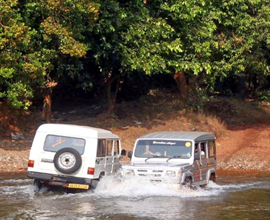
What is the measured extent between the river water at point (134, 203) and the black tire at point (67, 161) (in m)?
0.72

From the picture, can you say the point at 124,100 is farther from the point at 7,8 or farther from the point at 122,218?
the point at 122,218

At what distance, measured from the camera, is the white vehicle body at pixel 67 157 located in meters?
15.2

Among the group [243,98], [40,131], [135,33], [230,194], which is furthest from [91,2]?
[243,98]

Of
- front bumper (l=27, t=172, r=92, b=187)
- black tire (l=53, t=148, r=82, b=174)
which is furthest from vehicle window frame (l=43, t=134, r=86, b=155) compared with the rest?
front bumper (l=27, t=172, r=92, b=187)

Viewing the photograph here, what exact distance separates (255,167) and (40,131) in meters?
10.5

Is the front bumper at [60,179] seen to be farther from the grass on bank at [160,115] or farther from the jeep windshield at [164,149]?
the grass on bank at [160,115]

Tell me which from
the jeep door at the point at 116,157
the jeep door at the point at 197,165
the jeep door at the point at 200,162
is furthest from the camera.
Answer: the jeep door at the point at 116,157

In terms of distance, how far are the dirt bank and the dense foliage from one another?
1956 millimetres

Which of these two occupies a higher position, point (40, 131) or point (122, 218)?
point (40, 131)

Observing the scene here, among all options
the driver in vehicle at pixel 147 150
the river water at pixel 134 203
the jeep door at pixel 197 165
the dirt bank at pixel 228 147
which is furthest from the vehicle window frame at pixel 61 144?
the dirt bank at pixel 228 147

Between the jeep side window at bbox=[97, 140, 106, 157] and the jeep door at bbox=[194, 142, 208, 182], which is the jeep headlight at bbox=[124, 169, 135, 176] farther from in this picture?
the jeep door at bbox=[194, 142, 208, 182]

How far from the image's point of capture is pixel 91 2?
20672 mm

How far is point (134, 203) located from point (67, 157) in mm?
2000

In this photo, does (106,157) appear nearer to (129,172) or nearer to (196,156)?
(129,172)
